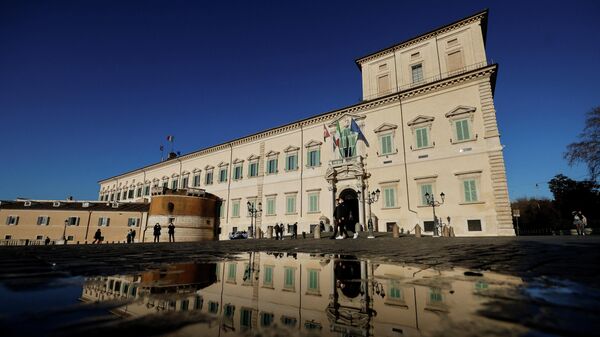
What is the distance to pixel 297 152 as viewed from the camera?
94.0 feet

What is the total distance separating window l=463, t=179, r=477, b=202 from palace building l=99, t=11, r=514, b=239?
0.06 m

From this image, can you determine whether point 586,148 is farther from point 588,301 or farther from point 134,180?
point 134,180

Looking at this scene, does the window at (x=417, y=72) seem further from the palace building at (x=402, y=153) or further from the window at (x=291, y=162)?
the window at (x=291, y=162)

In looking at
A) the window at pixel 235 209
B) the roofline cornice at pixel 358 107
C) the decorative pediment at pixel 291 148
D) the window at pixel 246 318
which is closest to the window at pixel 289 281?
the window at pixel 246 318

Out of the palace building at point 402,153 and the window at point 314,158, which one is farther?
the window at point 314,158

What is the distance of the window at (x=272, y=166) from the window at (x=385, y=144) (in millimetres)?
11496

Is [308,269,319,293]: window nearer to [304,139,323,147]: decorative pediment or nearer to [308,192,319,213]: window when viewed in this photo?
[308,192,319,213]: window

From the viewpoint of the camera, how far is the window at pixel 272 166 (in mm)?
30055

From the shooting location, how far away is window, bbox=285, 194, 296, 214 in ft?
89.4

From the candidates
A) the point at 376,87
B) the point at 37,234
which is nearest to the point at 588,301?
the point at 376,87

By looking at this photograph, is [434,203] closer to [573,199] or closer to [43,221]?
[573,199]

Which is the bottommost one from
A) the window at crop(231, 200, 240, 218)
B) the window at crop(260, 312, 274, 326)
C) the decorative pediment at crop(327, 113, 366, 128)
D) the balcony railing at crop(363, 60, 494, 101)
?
the window at crop(260, 312, 274, 326)

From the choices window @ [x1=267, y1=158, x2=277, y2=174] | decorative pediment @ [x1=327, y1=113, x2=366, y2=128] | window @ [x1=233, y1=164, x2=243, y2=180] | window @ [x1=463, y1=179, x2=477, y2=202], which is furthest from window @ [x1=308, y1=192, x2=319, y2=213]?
window @ [x1=463, y1=179, x2=477, y2=202]

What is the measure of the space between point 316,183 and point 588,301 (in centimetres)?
2478
